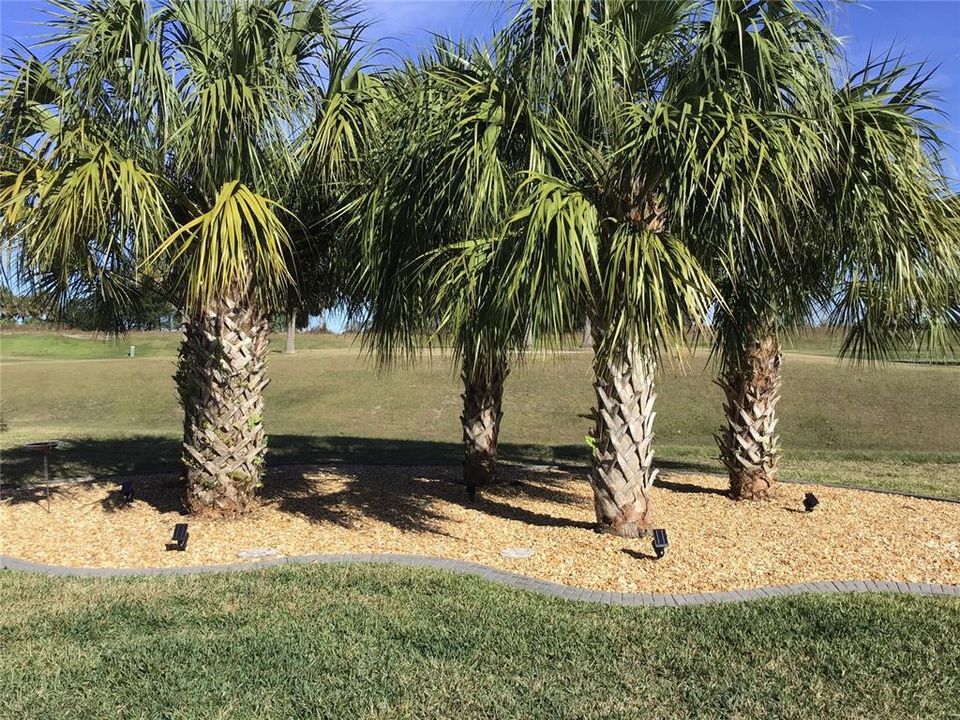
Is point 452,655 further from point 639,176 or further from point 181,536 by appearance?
point 639,176

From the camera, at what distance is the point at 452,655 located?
12.5ft

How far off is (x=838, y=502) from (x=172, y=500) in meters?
7.60

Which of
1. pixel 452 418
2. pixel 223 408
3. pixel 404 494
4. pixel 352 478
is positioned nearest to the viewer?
pixel 223 408

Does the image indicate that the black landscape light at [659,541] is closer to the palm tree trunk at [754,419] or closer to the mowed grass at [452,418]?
the palm tree trunk at [754,419]

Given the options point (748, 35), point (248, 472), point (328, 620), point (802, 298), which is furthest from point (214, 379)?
point (802, 298)

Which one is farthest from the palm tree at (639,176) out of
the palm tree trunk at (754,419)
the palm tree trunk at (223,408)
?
the palm tree trunk at (223,408)

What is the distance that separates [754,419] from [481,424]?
3.17m

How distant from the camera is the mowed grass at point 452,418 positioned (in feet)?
41.0

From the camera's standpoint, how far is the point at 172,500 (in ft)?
27.5

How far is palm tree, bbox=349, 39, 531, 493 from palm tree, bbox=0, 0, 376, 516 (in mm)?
895

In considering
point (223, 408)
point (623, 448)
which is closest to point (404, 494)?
point (223, 408)

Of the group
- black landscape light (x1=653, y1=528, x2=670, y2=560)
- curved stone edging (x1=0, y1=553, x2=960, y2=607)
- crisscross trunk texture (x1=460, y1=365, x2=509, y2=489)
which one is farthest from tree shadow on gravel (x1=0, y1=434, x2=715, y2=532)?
black landscape light (x1=653, y1=528, x2=670, y2=560)

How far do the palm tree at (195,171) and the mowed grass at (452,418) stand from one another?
385 centimetres

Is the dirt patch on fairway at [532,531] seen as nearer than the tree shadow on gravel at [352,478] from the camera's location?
Yes
